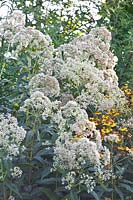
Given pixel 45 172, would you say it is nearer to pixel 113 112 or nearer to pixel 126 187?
pixel 126 187

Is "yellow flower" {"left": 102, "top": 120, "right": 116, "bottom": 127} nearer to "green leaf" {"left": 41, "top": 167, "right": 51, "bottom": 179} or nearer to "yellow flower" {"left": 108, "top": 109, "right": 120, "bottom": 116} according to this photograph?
"yellow flower" {"left": 108, "top": 109, "right": 120, "bottom": 116}

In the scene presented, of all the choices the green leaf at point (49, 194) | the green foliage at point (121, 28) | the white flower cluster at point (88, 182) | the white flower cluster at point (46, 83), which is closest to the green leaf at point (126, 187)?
the white flower cluster at point (88, 182)

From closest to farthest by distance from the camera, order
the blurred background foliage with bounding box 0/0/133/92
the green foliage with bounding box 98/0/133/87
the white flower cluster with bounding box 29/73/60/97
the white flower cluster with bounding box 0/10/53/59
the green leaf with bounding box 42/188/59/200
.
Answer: the green leaf with bounding box 42/188/59/200 → the white flower cluster with bounding box 29/73/60/97 → the white flower cluster with bounding box 0/10/53/59 → the green foliage with bounding box 98/0/133/87 → the blurred background foliage with bounding box 0/0/133/92

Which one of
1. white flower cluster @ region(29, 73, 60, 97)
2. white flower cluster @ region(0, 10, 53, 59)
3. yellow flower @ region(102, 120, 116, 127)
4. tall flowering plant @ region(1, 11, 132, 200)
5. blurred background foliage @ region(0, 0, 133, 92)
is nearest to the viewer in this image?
tall flowering plant @ region(1, 11, 132, 200)

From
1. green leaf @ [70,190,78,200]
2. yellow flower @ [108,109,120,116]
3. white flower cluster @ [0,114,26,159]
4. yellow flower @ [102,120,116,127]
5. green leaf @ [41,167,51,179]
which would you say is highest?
yellow flower @ [108,109,120,116]

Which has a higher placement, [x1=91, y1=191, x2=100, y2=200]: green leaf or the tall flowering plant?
the tall flowering plant

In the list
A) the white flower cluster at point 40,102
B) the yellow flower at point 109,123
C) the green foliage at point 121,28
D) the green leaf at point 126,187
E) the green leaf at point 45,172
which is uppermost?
the green foliage at point 121,28

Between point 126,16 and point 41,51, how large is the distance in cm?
203

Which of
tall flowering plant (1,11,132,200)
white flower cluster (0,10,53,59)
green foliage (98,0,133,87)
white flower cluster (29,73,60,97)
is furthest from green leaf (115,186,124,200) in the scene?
green foliage (98,0,133,87)

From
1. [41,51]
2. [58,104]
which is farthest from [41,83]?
[41,51]

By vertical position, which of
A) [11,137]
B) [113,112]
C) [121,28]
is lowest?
[11,137]

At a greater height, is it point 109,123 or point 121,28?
point 121,28

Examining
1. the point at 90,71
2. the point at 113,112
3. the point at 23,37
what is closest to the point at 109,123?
the point at 113,112

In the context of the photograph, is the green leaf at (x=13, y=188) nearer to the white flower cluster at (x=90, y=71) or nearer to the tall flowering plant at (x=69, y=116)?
the tall flowering plant at (x=69, y=116)
